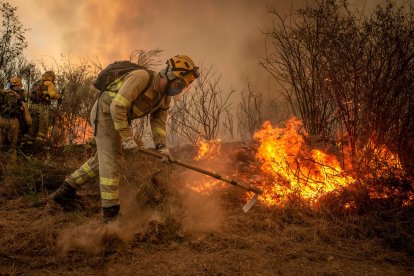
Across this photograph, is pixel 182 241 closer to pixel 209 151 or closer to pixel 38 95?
pixel 209 151

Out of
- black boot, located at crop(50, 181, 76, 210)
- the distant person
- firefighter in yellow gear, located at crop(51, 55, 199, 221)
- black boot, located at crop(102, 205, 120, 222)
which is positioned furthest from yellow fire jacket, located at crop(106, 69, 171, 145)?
the distant person

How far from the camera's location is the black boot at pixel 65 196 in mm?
4160

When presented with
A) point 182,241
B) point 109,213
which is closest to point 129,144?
point 109,213

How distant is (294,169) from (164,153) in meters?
2.15

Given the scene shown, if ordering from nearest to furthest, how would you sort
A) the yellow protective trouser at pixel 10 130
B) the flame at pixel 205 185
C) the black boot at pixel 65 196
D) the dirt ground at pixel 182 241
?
the dirt ground at pixel 182 241, the black boot at pixel 65 196, the flame at pixel 205 185, the yellow protective trouser at pixel 10 130

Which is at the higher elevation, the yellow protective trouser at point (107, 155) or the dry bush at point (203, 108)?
the dry bush at point (203, 108)

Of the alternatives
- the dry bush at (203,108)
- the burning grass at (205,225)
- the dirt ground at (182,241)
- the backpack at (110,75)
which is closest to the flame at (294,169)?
the burning grass at (205,225)

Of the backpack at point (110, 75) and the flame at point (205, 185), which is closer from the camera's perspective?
the backpack at point (110, 75)

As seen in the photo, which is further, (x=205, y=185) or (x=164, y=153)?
(x=205, y=185)

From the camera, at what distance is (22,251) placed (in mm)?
3158

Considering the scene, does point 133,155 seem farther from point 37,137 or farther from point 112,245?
point 37,137

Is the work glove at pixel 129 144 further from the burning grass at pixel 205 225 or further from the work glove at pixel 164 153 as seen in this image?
the burning grass at pixel 205 225

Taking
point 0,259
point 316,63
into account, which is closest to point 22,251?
point 0,259

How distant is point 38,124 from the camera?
777 centimetres
